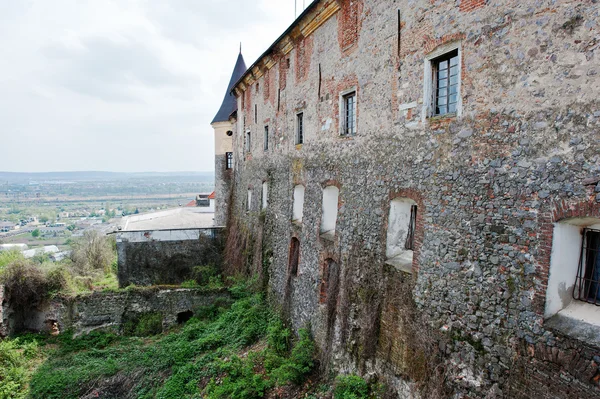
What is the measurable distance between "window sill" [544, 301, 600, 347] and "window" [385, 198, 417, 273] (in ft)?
10.2

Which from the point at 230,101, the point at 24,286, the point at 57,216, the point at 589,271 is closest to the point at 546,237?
the point at 589,271

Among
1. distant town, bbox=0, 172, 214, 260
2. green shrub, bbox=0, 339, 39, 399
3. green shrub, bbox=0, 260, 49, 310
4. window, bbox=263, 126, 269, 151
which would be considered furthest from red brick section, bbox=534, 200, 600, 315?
distant town, bbox=0, 172, 214, 260

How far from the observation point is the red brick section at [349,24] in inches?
364

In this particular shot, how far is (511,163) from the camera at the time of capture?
17.9 ft

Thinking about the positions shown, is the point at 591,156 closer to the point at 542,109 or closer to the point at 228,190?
the point at 542,109

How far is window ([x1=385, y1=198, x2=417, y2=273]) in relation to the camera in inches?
313

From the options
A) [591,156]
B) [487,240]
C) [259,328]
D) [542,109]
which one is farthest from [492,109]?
[259,328]

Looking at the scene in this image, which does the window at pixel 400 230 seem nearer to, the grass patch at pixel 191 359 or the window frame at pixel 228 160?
the grass patch at pixel 191 359

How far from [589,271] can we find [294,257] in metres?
8.89

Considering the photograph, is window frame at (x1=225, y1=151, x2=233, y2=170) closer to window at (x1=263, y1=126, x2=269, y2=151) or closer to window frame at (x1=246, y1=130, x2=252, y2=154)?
window frame at (x1=246, y1=130, x2=252, y2=154)

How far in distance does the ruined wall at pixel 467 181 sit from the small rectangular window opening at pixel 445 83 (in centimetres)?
24

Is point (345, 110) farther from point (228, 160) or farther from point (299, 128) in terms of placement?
point (228, 160)

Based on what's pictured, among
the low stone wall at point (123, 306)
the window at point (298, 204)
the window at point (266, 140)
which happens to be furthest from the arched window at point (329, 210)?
the low stone wall at point (123, 306)

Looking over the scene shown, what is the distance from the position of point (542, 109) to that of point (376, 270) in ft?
14.7
